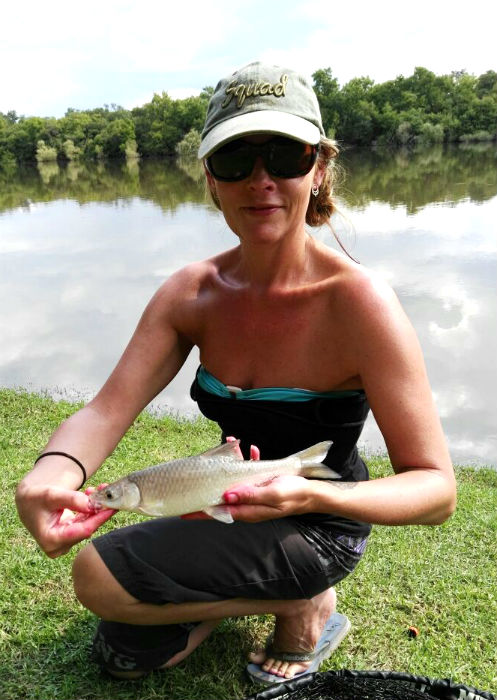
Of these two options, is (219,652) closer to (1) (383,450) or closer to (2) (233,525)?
(2) (233,525)

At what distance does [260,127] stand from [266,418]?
40.4 inches

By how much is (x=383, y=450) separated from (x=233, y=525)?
12.4 ft

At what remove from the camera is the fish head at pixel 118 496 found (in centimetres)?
206

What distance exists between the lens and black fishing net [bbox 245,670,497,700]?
6.97 ft

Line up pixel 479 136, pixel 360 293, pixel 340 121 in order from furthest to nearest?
pixel 340 121, pixel 479 136, pixel 360 293

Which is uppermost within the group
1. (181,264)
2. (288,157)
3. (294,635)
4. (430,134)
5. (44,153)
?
(44,153)

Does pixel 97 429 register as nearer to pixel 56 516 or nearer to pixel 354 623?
pixel 56 516

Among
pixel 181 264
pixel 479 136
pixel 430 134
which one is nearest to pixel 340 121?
pixel 430 134

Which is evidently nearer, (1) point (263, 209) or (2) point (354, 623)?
(1) point (263, 209)

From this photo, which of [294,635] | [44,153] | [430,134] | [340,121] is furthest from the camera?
[44,153]

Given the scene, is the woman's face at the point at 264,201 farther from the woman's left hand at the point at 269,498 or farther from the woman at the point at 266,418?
the woman's left hand at the point at 269,498

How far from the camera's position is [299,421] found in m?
2.33

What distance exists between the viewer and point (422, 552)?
136 inches

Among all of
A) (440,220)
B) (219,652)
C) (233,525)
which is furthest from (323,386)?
(440,220)
